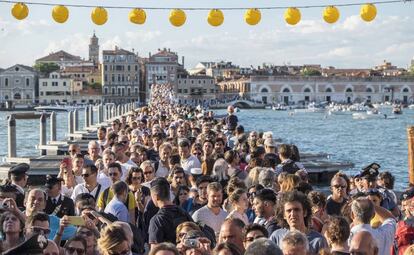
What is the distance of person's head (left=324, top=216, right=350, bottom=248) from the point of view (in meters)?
5.93

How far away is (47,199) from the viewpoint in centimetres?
783

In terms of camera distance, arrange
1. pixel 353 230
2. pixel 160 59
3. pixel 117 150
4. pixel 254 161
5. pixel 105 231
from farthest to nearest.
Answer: pixel 160 59 → pixel 117 150 → pixel 254 161 → pixel 353 230 → pixel 105 231

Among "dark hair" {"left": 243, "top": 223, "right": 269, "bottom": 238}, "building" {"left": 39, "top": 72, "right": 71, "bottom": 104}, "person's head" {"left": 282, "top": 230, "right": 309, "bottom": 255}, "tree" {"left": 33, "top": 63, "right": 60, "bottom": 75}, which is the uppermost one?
"tree" {"left": 33, "top": 63, "right": 60, "bottom": 75}

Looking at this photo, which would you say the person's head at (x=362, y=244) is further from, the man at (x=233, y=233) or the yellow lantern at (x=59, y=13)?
the yellow lantern at (x=59, y=13)

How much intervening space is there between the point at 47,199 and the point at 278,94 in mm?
151239

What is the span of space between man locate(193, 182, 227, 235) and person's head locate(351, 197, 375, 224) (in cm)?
130

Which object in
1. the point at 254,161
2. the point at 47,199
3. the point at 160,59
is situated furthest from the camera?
the point at 160,59

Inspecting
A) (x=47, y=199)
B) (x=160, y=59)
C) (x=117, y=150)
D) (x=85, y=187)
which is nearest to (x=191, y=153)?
(x=117, y=150)

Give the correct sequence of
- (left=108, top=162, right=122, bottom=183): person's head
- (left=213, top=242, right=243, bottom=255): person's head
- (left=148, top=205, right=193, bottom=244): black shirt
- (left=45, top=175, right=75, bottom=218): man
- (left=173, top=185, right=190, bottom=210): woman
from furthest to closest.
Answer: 1. (left=108, top=162, right=122, bottom=183): person's head
2. (left=173, top=185, right=190, bottom=210): woman
3. (left=45, top=175, right=75, bottom=218): man
4. (left=148, top=205, right=193, bottom=244): black shirt
5. (left=213, top=242, right=243, bottom=255): person's head

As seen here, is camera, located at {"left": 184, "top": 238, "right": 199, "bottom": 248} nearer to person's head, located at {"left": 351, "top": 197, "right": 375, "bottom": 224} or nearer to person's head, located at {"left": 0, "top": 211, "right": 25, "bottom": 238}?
person's head, located at {"left": 0, "top": 211, "right": 25, "bottom": 238}

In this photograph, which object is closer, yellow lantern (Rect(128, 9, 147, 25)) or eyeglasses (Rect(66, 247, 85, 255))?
eyeglasses (Rect(66, 247, 85, 255))

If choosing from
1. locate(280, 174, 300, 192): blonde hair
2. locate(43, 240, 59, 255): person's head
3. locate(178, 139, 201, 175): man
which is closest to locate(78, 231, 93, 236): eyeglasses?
locate(43, 240, 59, 255): person's head

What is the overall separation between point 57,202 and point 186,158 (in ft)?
11.0

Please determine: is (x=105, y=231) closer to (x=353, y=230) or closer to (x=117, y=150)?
(x=353, y=230)
